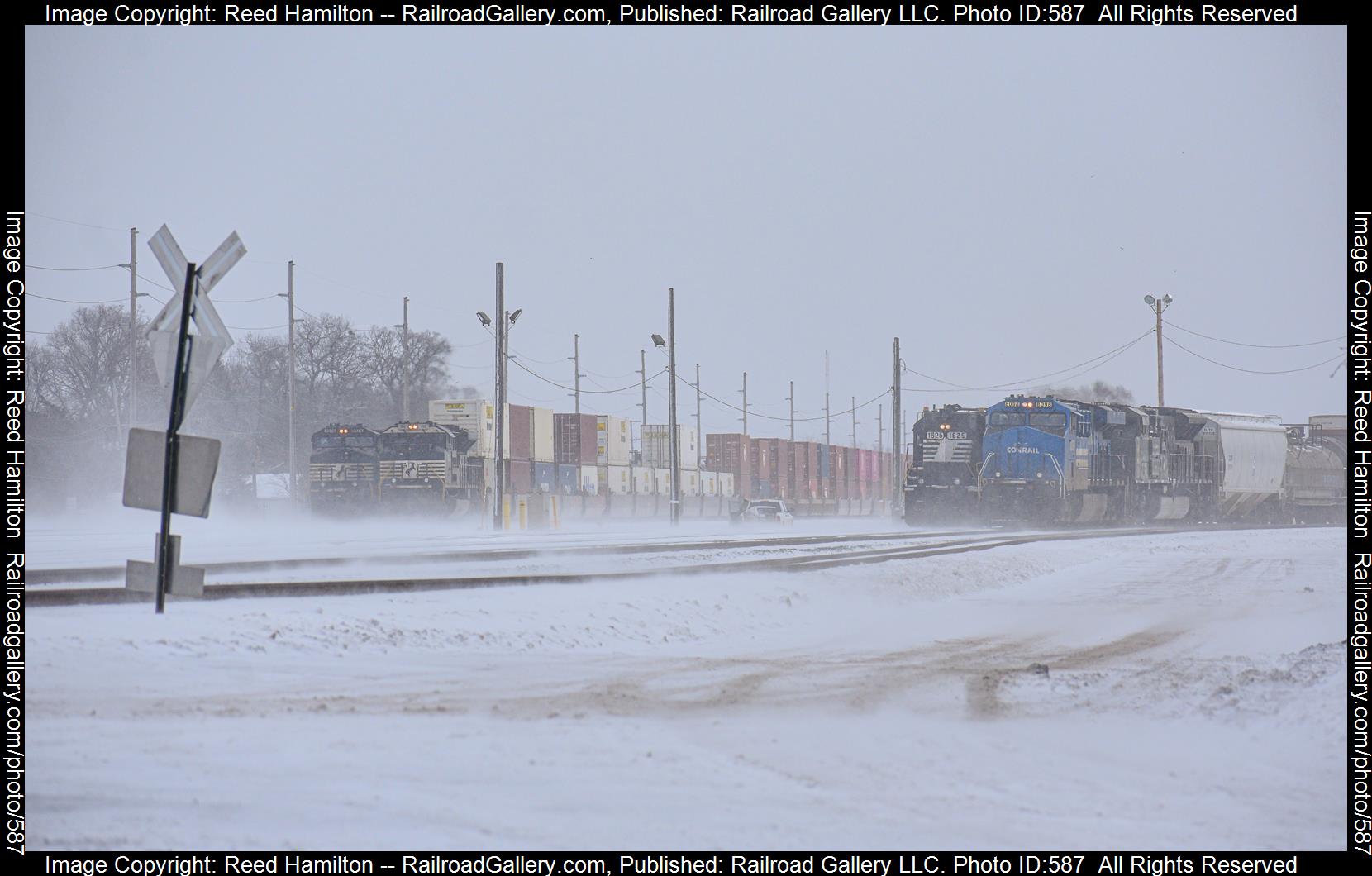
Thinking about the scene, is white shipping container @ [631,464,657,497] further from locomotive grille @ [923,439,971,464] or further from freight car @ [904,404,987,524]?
locomotive grille @ [923,439,971,464]

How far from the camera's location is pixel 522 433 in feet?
180

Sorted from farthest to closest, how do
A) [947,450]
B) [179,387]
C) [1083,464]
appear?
[947,450]
[1083,464]
[179,387]

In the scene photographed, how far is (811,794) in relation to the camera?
668 cm

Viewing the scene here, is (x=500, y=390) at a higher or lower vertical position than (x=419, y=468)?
higher

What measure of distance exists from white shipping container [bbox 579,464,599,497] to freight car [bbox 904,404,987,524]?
64.7 feet

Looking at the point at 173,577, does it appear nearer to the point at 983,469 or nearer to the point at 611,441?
the point at 983,469

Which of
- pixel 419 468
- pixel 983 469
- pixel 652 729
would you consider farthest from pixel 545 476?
pixel 652 729

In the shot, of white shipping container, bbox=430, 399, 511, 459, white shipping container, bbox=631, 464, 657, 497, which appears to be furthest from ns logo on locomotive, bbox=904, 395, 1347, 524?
white shipping container, bbox=631, 464, 657, 497

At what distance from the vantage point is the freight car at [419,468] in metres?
45.8

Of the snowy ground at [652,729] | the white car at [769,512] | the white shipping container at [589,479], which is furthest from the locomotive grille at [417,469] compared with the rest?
the snowy ground at [652,729]

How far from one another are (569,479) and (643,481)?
302 inches

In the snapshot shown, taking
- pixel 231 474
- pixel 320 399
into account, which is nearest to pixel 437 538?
pixel 231 474

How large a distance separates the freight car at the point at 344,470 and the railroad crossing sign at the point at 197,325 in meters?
35.3

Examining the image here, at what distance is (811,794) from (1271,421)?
53.0m
